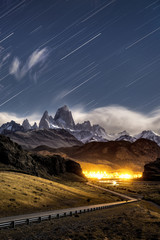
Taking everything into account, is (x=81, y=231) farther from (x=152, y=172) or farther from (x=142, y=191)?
(x=152, y=172)

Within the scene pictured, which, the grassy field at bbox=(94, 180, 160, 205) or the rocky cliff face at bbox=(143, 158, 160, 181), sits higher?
the rocky cliff face at bbox=(143, 158, 160, 181)

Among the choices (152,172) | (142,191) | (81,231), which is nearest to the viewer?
(81,231)

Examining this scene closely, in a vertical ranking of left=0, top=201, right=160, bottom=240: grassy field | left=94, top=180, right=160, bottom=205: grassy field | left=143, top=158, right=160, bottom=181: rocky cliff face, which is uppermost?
left=143, top=158, right=160, bottom=181: rocky cliff face

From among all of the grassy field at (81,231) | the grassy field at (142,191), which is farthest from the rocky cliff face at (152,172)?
the grassy field at (81,231)

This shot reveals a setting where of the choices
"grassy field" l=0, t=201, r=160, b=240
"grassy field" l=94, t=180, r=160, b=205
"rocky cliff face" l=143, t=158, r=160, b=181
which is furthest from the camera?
"rocky cliff face" l=143, t=158, r=160, b=181

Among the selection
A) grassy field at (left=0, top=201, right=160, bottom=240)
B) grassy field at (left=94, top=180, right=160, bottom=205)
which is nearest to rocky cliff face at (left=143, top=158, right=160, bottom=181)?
grassy field at (left=94, top=180, right=160, bottom=205)

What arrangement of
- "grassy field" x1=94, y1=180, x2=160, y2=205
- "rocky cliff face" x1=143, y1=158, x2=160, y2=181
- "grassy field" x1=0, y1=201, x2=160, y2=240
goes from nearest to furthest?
"grassy field" x1=0, y1=201, x2=160, y2=240 < "grassy field" x1=94, y1=180, x2=160, y2=205 < "rocky cliff face" x1=143, y1=158, x2=160, y2=181

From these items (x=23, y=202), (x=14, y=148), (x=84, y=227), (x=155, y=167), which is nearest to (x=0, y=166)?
(x=14, y=148)

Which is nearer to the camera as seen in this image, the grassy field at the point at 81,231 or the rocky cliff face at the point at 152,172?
the grassy field at the point at 81,231

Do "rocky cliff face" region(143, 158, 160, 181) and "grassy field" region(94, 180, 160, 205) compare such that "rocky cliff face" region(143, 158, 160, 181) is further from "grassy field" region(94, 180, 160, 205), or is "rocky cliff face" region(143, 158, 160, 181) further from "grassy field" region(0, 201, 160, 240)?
"grassy field" region(0, 201, 160, 240)

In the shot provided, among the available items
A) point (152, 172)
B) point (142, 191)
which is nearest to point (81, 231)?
point (142, 191)

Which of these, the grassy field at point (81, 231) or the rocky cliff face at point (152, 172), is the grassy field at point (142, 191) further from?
the grassy field at point (81, 231)

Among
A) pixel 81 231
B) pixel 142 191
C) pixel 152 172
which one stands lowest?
pixel 142 191

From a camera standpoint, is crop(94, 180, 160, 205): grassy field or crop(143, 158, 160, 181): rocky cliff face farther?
crop(143, 158, 160, 181): rocky cliff face
